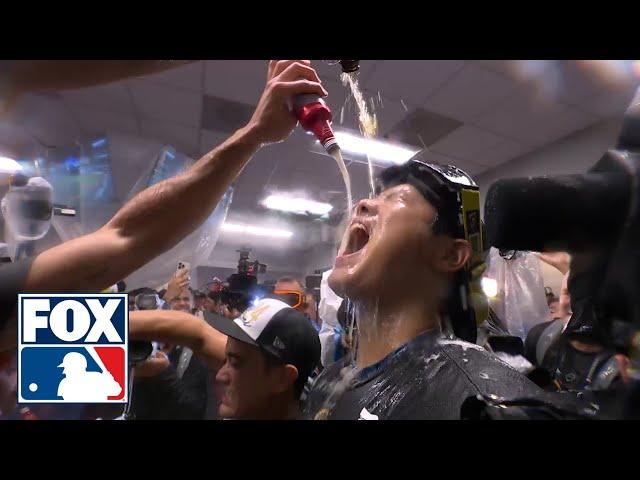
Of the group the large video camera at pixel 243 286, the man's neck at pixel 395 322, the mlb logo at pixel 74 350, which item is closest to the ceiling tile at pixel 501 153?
the man's neck at pixel 395 322

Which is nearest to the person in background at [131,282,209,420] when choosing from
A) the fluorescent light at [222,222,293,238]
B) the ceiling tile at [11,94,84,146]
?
the fluorescent light at [222,222,293,238]

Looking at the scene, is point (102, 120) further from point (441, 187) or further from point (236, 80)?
point (441, 187)

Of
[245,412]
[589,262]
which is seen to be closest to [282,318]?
[245,412]

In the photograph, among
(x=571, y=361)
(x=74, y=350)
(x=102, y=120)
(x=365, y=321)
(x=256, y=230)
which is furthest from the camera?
(x=256, y=230)

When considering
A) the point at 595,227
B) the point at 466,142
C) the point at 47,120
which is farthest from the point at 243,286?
the point at 595,227

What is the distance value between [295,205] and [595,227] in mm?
947

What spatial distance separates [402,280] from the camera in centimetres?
69

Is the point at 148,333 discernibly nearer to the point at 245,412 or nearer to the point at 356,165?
the point at 245,412

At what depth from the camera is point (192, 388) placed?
3.81 feet

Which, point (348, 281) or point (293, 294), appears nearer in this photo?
point (348, 281)

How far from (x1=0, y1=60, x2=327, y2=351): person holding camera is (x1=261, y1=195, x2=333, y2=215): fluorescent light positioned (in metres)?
0.48

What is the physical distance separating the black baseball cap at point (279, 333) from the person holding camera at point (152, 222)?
1.21 feet

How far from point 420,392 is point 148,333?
0.68m

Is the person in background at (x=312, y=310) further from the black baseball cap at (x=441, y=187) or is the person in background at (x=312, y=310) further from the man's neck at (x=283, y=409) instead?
the black baseball cap at (x=441, y=187)
